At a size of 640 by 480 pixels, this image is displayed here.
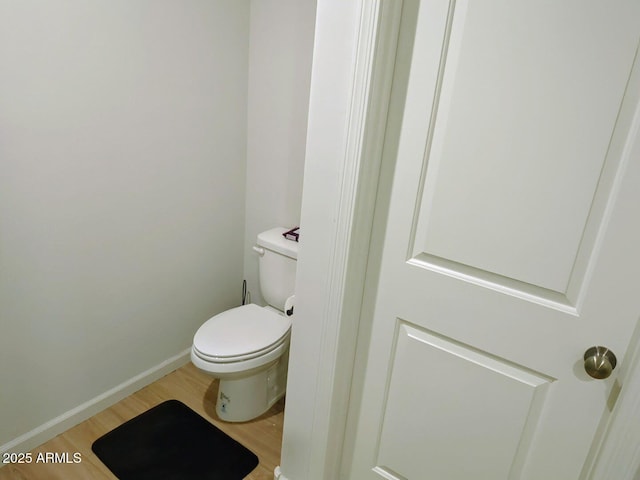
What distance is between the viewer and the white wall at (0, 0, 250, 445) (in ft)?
4.14

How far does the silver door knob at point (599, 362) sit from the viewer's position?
87cm

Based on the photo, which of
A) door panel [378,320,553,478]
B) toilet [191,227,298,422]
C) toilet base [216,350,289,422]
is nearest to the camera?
door panel [378,320,553,478]

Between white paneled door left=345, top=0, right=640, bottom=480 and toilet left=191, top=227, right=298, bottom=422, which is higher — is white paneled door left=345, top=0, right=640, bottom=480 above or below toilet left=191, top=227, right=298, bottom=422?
above

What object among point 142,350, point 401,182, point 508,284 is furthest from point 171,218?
point 508,284

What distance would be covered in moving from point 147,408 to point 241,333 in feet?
1.90

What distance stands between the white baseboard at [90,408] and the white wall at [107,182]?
0.11 ft

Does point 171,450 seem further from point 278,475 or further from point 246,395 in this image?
point 278,475

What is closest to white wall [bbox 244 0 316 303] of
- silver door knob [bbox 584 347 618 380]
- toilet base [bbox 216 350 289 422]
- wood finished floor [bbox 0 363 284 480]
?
toilet base [bbox 216 350 289 422]

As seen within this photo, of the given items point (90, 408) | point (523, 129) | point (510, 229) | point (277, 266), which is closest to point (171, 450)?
point (90, 408)

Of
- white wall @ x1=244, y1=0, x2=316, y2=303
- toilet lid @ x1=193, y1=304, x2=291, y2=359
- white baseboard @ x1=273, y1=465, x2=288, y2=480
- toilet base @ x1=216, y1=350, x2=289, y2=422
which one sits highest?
white wall @ x1=244, y1=0, x2=316, y2=303

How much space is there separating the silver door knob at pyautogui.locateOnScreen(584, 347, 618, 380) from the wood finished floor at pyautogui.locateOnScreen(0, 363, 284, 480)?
1.18 meters

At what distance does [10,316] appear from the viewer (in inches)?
52.8

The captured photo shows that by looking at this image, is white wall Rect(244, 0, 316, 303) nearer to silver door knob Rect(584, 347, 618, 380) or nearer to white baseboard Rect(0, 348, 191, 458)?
white baseboard Rect(0, 348, 191, 458)

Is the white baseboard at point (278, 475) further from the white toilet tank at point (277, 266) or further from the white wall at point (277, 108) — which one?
the white wall at point (277, 108)
